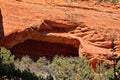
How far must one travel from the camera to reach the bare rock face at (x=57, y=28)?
20.7 meters

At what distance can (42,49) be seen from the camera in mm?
23250

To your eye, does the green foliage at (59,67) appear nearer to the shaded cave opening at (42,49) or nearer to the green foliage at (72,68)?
the green foliage at (72,68)

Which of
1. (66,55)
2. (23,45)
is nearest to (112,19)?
(66,55)

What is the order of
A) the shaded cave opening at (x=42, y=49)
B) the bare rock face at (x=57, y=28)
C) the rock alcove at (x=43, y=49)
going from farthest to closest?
the rock alcove at (x=43, y=49) < the shaded cave opening at (x=42, y=49) < the bare rock face at (x=57, y=28)

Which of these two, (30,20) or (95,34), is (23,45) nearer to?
(30,20)

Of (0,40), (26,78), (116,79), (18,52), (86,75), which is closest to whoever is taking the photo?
(116,79)

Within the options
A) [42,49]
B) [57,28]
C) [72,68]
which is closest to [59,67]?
[72,68]

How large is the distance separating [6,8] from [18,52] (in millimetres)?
2770

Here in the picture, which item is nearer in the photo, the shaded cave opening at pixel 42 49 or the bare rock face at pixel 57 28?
the bare rock face at pixel 57 28

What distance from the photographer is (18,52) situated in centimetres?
2230

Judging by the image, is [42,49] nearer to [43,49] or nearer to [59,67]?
[43,49]

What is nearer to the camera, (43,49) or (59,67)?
(59,67)

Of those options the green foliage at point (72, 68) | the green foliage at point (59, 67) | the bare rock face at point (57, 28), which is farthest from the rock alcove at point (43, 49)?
the green foliage at point (72, 68)

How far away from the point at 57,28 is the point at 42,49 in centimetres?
168
